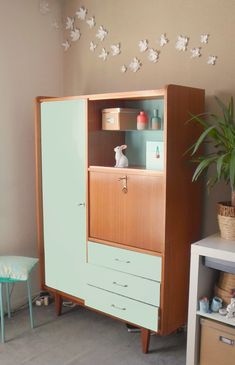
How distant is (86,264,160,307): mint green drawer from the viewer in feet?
7.60

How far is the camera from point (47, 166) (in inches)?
112

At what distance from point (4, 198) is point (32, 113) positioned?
2.35ft

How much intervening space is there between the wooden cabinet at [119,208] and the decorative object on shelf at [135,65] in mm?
248

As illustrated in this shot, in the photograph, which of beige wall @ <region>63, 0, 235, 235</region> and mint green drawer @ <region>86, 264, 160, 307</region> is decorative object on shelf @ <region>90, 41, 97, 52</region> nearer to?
beige wall @ <region>63, 0, 235, 235</region>

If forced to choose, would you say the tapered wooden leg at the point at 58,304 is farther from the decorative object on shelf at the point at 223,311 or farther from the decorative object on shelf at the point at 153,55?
the decorative object on shelf at the point at 153,55

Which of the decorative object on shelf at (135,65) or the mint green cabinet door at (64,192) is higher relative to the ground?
the decorative object on shelf at (135,65)

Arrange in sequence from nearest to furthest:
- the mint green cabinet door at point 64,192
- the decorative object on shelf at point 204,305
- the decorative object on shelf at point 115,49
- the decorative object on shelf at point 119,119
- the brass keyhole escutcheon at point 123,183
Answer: the decorative object on shelf at point 204,305, the brass keyhole escutcheon at point 123,183, the decorative object on shelf at point 119,119, the mint green cabinet door at point 64,192, the decorative object on shelf at point 115,49

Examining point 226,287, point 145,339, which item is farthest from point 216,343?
point 145,339

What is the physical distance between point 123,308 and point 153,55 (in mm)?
1726

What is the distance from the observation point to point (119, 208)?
244 cm

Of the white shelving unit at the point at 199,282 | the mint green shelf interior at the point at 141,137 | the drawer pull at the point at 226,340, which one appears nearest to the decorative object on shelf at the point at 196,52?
the mint green shelf interior at the point at 141,137

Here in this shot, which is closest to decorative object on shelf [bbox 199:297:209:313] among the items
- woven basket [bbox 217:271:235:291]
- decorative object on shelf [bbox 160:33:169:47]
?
woven basket [bbox 217:271:235:291]

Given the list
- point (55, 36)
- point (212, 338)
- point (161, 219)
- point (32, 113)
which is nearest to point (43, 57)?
point (55, 36)

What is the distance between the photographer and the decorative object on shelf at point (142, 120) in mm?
2506
